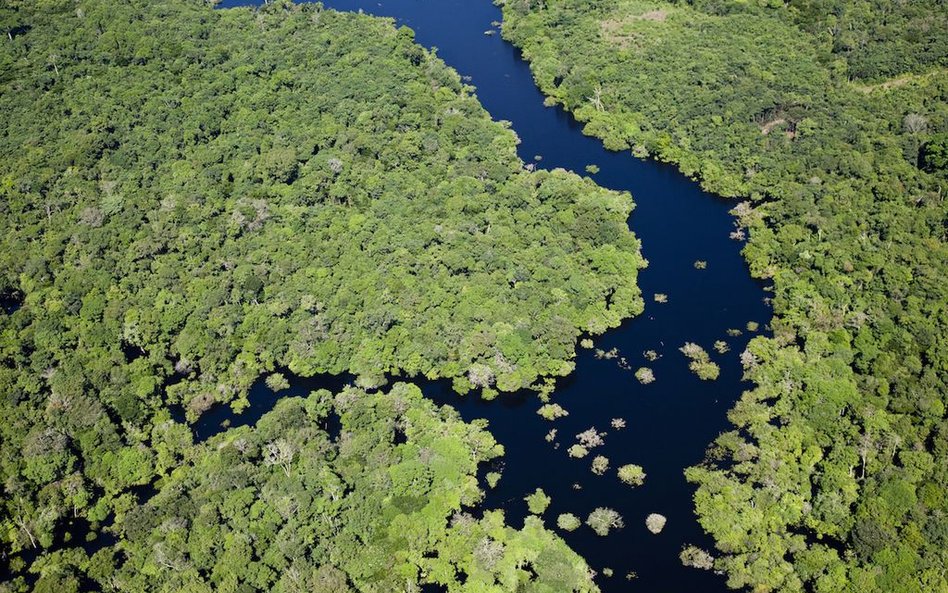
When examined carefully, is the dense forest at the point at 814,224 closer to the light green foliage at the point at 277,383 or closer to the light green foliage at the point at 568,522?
the light green foliage at the point at 568,522

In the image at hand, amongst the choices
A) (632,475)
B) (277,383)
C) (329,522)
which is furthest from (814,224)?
(329,522)

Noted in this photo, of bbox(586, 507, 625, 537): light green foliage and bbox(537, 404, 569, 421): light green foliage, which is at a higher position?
bbox(537, 404, 569, 421): light green foliage

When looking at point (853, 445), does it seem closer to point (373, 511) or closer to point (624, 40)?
point (373, 511)

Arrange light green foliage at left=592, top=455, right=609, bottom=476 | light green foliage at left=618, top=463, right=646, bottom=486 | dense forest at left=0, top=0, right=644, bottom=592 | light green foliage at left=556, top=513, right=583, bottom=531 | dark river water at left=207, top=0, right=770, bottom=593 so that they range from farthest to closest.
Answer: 1. light green foliage at left=592, top=455, right=609, bottom=476
2. light green foliage at left=618, top=463, right=646, bottom=486
3. light green foliage at left=556, top=513, right=583, bottom=531
4. dark river water at left=207, top=0, right=770, bottom=593
5. dense forest at left=0, top=0, right=644, bottom=592

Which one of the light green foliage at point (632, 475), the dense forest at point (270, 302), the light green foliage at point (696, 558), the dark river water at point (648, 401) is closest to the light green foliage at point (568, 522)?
the dark river water at point (648, 401)

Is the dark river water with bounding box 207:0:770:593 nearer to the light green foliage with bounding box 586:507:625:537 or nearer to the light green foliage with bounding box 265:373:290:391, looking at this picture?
the light green foliage with bounding box 586:507:625:537

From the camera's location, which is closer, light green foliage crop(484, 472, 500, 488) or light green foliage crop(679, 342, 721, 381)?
light green foliage crop(484, 472, 500, 488)

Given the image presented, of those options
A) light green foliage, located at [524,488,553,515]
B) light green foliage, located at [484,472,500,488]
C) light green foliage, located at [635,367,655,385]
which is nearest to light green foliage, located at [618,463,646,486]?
light green foliage, located at [524,488,553,515]

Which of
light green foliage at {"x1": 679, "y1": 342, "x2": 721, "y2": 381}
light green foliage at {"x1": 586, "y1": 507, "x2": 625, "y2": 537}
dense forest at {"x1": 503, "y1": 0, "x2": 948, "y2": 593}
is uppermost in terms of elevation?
dense forest at {"x1": 503, "y1": 0, "x2": 948, "y2": 593}
